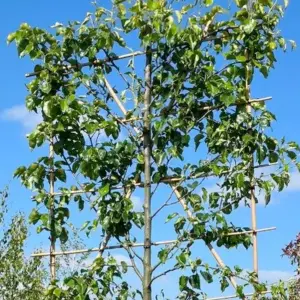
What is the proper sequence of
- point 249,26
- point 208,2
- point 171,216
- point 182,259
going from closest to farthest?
1. point 182,259
2. point 171,216
3. point 249,26
4. point 208,2

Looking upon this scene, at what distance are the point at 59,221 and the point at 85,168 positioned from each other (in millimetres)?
651

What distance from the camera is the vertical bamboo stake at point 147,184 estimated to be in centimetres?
819

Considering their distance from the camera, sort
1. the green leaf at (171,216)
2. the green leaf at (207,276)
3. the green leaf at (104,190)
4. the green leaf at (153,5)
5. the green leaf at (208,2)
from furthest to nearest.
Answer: the green leaf at (208,2), the green leaf at (153,5), the green leaf at (104,190), the green leaf at (171,216), the green leaf at (207,276)

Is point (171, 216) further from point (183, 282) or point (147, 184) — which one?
point (183, 282)

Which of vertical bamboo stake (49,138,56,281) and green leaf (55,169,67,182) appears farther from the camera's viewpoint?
green leaf (55,169,67,182)

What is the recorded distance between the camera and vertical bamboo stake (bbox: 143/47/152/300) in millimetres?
8188

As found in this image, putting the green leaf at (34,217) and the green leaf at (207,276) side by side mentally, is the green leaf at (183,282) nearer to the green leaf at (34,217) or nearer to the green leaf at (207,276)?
the green leaf at (207,276)

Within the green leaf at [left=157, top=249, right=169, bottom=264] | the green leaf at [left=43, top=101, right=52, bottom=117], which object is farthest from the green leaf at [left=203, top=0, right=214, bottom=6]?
the green leaf at [left=157, top=249, right=169, bottom=264]

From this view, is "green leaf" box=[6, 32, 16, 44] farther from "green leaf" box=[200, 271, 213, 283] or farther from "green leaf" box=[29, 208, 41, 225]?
"green leaf" box=[200, 271, 213, 283]

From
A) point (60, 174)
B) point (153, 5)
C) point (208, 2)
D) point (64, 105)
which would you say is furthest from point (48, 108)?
point (208, 2)

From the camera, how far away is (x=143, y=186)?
846cm

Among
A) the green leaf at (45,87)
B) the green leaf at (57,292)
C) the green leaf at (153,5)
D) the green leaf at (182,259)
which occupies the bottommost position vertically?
the green leaf at (57,292)

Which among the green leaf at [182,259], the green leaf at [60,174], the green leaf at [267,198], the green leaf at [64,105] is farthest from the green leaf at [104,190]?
the green leaf at [267,198]

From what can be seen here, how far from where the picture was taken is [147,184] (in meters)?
8.36
